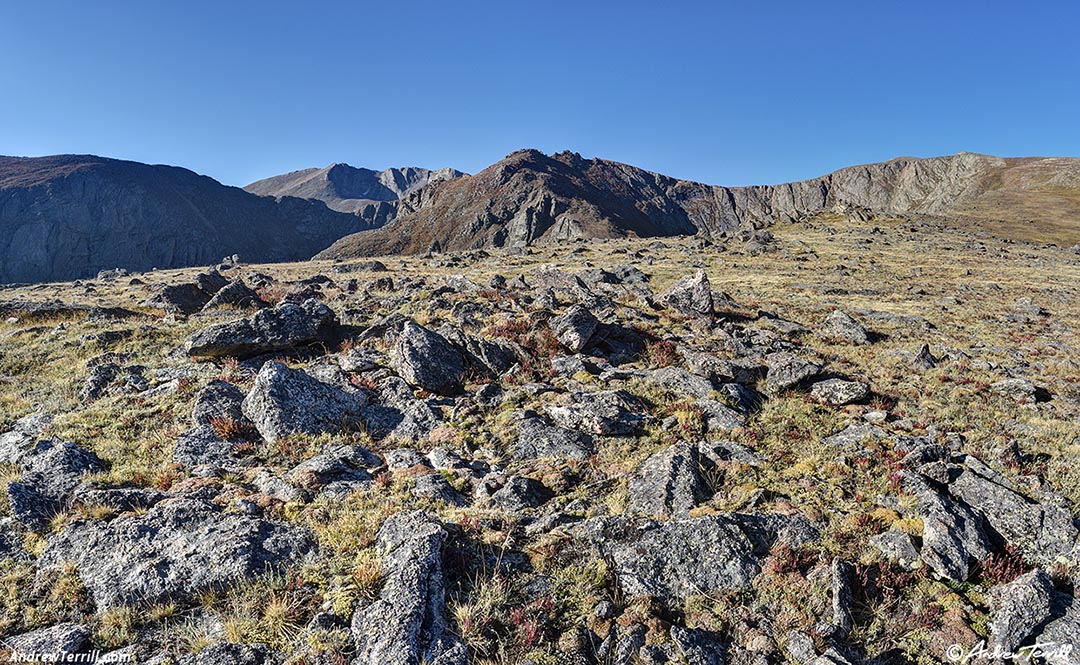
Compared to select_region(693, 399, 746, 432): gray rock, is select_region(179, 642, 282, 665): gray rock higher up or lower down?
lower down

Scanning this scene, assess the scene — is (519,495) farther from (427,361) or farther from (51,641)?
(51,641)

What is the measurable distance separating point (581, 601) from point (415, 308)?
17325 mm

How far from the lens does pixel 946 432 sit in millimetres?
12977

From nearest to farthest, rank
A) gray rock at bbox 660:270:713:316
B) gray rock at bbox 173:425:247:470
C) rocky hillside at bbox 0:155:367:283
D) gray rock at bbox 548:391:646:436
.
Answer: gray rock at bbox 173:425:247:470
gray rock at bbox 548:391:646:436
gray rock at bbox 660:270:713:316
rocky hillside at bbox 0:155:367:283

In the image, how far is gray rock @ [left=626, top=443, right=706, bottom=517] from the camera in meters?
9.20

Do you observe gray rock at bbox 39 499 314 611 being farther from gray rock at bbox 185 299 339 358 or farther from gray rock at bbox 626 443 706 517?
gray rock at bbox 185 299 339 358

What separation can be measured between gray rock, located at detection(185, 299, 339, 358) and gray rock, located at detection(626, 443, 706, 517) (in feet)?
41.3

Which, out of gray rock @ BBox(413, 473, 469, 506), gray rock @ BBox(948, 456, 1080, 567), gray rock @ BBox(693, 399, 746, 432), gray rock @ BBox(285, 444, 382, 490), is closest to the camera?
gray rock @ BBox(948, 456, 1080, 567)

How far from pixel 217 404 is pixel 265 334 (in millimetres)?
4713

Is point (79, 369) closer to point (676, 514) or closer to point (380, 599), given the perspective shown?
point (380, 599)

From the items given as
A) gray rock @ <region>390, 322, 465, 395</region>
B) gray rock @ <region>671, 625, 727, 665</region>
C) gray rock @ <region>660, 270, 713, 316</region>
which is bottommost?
gray rock @ <region>671, 625, 727, 665</region>

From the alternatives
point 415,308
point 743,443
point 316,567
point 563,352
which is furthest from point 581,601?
point 415,308

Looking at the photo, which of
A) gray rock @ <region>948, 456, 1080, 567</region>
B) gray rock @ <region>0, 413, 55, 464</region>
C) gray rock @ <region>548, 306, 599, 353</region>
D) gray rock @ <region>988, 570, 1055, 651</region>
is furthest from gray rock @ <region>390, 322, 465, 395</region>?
gray rock @ <region>948, 456, 1080, 567</region>

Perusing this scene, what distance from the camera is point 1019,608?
6.82m
